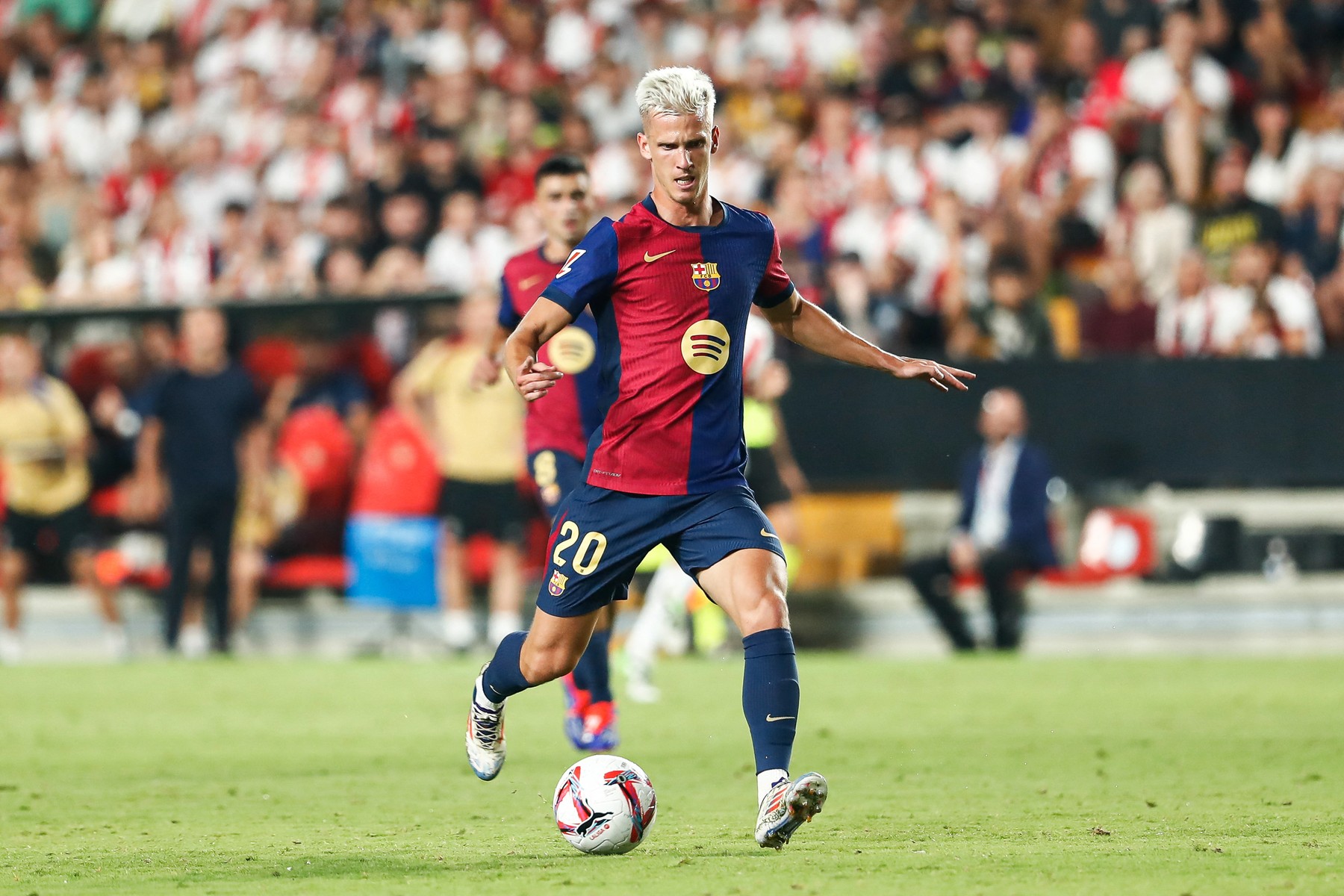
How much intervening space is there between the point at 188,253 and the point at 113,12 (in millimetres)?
6954

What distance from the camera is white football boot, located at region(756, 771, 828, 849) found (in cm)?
566

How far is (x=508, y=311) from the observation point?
8859 millimetres

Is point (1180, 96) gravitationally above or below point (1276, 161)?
above

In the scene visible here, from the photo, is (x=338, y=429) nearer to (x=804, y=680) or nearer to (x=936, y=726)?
(x=804, y=680)

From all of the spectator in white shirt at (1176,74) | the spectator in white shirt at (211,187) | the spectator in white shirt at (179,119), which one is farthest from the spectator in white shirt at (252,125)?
the spectator in white shirt at (1176,74)

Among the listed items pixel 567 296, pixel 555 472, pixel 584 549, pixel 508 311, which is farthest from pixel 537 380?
pixel 508 311

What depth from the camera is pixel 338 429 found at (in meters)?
16.3

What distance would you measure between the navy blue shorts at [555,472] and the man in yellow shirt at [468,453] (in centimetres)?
632

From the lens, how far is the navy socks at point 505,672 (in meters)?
→ 6.82

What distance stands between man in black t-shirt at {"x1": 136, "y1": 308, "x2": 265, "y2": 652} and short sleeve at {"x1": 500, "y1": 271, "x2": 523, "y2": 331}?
7.29 m

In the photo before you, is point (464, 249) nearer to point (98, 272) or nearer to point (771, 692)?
point (98, 272)

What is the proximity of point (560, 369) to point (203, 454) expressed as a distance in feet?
24.7

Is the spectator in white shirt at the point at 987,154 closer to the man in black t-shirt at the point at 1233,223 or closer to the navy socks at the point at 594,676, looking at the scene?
the man in black t-shirt at the point at 1233,223

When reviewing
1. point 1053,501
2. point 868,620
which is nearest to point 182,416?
point 868,620
